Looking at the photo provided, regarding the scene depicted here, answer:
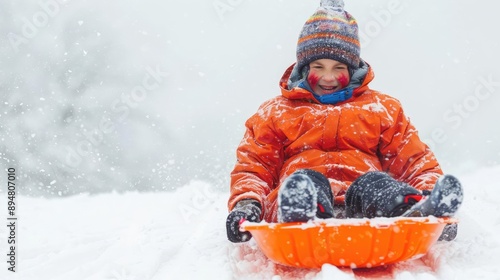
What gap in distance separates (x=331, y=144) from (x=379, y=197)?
1.85 feet

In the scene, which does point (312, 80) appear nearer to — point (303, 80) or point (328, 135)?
point (303, 80)

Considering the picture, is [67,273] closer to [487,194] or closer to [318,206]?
[318,206]

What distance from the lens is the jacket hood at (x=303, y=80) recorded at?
2037 mm

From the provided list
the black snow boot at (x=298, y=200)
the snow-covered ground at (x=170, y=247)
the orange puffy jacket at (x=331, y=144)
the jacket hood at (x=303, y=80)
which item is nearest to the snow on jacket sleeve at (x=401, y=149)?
the orange puffy jacket at (x=331, y=144)

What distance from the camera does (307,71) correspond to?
7.38ft

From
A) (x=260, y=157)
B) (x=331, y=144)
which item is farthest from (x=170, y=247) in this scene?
(x=331, y=144)

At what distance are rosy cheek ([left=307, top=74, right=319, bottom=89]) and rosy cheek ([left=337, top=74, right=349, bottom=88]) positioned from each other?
10 cm

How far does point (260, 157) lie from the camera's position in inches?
79.8

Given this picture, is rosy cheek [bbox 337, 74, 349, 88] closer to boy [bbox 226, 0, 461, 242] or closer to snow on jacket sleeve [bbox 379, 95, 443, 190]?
boy [bbox 226, 0, 461, 242]

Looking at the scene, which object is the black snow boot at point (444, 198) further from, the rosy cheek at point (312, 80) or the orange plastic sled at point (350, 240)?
the rosy cheek at point (312, 80)

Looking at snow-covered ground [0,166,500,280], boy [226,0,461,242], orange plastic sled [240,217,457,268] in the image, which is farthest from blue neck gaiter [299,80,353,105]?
orange plastic sled [240,217,457,268]

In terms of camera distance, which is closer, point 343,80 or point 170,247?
point 170,247

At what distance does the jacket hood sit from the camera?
2.04 m

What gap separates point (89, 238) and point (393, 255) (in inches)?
58.1
